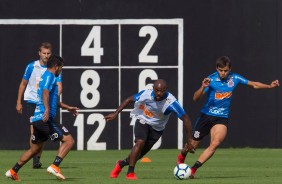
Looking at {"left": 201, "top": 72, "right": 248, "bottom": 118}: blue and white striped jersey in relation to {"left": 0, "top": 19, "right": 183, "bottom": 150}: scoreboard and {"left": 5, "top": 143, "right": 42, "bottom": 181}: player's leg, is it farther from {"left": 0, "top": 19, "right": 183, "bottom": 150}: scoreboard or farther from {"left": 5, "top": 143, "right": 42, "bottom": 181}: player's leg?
{"left": 0, "top": 19, "right": 183, "bottom": 150}: scoreboard

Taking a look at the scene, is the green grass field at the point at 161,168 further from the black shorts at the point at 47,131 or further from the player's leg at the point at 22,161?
the black shorts at the point at 47,131

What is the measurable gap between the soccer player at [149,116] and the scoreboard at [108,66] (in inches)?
269

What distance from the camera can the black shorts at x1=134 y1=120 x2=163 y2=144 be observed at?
15.5 m

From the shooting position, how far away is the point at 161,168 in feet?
58.2

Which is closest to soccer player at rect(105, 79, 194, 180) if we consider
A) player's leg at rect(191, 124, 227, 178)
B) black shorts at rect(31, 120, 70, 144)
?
player's leg at rect(191, 124, 227, 178)

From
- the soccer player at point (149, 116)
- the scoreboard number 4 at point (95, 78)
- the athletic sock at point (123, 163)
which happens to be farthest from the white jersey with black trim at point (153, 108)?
the scoreboard number 4 at point (95, 78)

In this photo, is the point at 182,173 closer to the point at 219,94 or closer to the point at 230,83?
the point at 219,94

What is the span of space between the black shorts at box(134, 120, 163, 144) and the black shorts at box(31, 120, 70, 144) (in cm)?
113

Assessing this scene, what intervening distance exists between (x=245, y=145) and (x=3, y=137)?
5.30 m

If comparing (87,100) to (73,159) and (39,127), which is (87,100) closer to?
(73,159)

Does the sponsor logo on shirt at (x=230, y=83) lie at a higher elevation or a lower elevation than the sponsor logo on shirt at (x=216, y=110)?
higher

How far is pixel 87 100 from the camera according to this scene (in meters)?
22.6

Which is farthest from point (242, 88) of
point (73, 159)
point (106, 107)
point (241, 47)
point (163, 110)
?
point (163, 110)

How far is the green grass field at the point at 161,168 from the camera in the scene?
1499 centimetres
